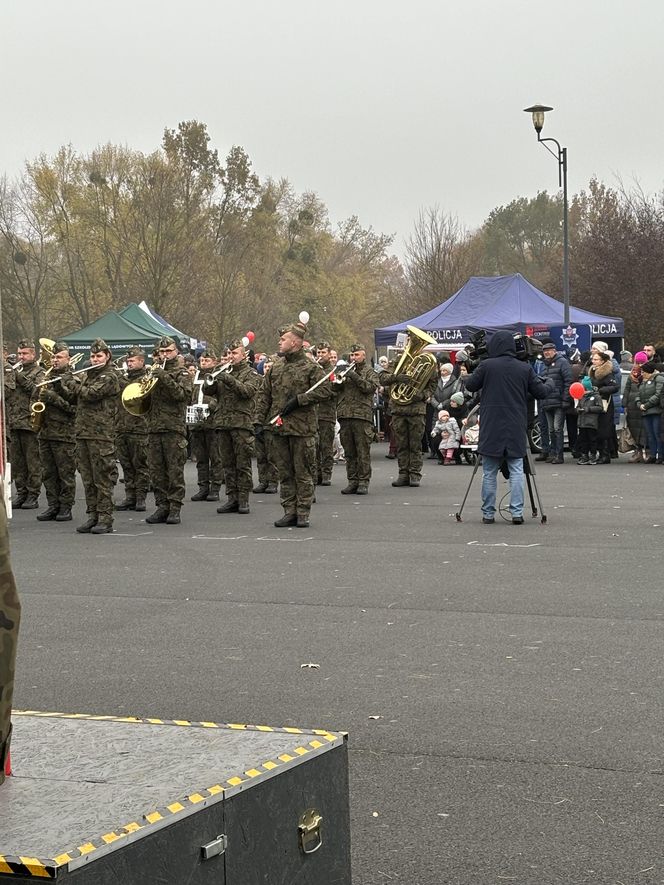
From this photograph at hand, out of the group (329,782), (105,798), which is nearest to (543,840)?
(329,782)

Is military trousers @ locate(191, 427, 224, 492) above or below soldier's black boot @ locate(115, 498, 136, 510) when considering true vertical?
above

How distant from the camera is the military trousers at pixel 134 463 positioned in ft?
59.2

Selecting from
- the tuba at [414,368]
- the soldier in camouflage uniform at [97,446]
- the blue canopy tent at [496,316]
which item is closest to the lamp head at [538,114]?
the blue canopy tent at [496,316]

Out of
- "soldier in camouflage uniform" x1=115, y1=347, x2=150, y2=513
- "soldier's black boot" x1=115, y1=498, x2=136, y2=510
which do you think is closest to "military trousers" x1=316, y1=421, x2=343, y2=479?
"soldier in camouflage uniform" x1=115, y1=347, x2=150, y2=513

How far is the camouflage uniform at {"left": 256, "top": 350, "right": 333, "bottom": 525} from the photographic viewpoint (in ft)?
50.5

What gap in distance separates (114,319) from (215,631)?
2833cm

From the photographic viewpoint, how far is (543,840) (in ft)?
16.1

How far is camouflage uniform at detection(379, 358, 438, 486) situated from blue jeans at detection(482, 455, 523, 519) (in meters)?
5.07

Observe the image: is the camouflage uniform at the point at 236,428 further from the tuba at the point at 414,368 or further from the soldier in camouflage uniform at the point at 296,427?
the tuba at the point at 414,368

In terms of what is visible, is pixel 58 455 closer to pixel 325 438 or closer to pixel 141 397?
pixel 141 397

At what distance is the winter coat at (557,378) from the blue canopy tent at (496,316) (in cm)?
581

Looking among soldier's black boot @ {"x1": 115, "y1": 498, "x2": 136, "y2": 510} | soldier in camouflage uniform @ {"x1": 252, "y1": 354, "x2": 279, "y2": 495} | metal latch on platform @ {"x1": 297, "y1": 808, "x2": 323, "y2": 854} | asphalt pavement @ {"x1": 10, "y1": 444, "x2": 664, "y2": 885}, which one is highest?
soldier in camouflage uniform @ {"x1": 252, "y1": 354, "x2": 279, "y2": 495}

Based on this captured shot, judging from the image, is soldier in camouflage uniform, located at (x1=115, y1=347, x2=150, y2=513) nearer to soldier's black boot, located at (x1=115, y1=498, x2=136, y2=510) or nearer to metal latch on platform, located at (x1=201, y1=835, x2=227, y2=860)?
soldier's black boot, located at (x1=115, y1=498, x2=136, y2=510)

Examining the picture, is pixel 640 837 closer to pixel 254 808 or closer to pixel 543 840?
pixel 543 840
